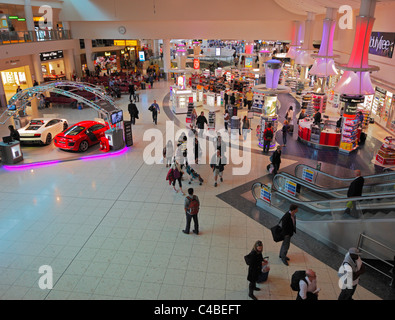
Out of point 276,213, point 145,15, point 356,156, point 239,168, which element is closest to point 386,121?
point 356,156

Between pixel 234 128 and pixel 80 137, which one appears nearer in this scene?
pixel 80 137

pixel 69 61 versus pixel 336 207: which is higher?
pixel 69 61

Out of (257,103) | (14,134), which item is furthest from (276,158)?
(14,134)

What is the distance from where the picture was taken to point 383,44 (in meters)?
15.5

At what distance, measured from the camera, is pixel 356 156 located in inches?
543

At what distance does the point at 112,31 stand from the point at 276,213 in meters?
29.4

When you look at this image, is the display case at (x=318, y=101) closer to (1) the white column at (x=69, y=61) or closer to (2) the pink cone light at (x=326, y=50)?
(2) the pink cone light at (x=326, y=50)

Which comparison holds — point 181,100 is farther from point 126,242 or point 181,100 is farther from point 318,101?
point 126,242

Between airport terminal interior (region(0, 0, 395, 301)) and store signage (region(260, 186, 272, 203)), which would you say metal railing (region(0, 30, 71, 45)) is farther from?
store signage (region(260, 186, 272, 203))

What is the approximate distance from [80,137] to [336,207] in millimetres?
10706

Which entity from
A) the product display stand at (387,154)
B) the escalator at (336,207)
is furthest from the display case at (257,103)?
the escalator at (336,207)

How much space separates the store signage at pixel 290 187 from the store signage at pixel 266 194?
2.20 ft

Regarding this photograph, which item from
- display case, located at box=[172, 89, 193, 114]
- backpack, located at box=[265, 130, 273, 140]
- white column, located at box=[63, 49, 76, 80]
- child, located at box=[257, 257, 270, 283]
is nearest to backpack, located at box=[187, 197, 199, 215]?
child, located at box=[257, 257, 270, 283]
